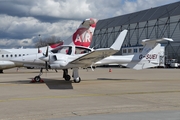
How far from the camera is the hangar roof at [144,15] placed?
6518cm

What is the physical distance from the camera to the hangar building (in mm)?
64125

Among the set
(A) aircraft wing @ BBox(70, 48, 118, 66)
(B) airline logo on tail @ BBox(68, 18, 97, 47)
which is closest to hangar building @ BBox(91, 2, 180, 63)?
(B) airline logo on tail @ BBox(68, 18, 97, 47)

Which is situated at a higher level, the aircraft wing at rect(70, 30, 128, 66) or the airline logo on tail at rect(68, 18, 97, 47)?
the airline logo on tail at rect(68, 18, 97, 47)

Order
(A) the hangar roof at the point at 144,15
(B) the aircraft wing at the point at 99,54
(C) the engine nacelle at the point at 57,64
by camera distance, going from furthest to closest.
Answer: (A) the hangar roof at the point at 144,15 < (C) the engine nacelle at the point at 57,64 < (B) the aircraft wing at the point at 99,54

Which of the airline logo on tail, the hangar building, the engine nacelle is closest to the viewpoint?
the engine nacelle

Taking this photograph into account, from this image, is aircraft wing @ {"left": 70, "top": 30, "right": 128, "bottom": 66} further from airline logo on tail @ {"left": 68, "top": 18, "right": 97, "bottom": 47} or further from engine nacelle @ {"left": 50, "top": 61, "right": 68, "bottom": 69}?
airline logo on tail @ {"left": 68, "top": 18, "right": 97, "bottom": 47}

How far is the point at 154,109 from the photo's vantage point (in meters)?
8.85

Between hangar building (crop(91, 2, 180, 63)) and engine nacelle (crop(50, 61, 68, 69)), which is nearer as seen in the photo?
engine nacelle (crop(50, 61, 68, 69))

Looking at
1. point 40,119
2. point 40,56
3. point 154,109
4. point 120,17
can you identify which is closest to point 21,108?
point 40,119

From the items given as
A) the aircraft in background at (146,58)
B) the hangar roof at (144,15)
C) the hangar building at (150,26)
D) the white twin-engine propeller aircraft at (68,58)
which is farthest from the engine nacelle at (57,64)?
the hangar roof at (144,15)

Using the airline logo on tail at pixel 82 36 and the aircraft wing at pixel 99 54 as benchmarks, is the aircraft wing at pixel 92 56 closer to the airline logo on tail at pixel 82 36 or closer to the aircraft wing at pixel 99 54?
the aircraft wing at pixel 99 54

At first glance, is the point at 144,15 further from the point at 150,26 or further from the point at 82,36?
the point at 82,36

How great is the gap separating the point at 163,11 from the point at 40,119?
212ft

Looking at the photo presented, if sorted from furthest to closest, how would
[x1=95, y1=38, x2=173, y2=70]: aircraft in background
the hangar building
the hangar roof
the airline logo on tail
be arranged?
the hangar roof → the hangar building → the airline logo on tail → [x1=95, y1=38, x2=173, y2=70]: aircraft in background
